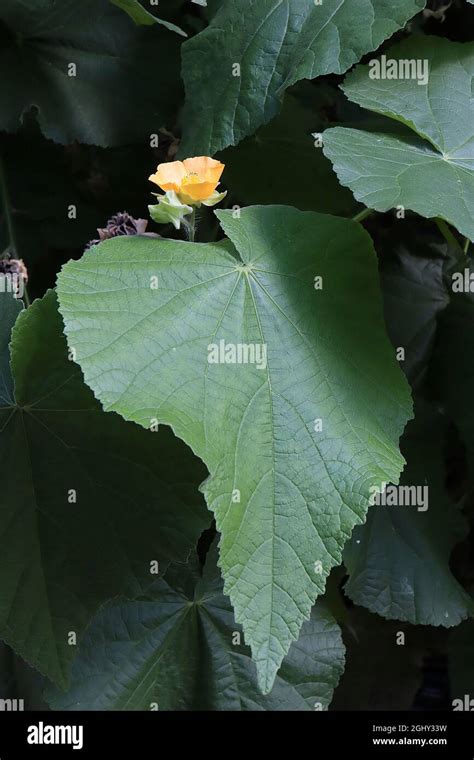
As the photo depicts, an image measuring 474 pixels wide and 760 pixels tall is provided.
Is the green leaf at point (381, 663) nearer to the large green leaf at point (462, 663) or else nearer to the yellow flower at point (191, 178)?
the large green leaf at point (462, 663)

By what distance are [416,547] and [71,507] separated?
370 millimetres

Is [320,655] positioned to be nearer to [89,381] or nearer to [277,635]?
[277,635]

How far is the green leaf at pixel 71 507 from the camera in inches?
28.6

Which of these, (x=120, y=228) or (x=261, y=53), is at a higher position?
(x=261, y=53)

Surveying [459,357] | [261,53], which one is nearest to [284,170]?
[261,53]

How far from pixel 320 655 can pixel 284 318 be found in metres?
0.37

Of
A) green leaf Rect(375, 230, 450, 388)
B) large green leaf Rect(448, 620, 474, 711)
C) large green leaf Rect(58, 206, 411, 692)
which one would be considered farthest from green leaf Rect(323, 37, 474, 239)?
large green leaf Rect(448, 620, 474, 711)

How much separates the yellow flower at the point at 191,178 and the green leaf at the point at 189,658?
0.37m

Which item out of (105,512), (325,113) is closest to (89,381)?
(105,512)

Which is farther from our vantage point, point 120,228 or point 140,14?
point 140,14

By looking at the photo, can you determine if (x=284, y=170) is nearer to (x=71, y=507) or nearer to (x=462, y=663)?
(x=71, y=507)

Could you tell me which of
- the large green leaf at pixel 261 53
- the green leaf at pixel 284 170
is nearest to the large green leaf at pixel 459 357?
the green leaf at pixel 284 170

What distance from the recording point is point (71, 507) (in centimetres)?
74

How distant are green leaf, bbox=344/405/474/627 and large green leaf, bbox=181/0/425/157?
369 mm
